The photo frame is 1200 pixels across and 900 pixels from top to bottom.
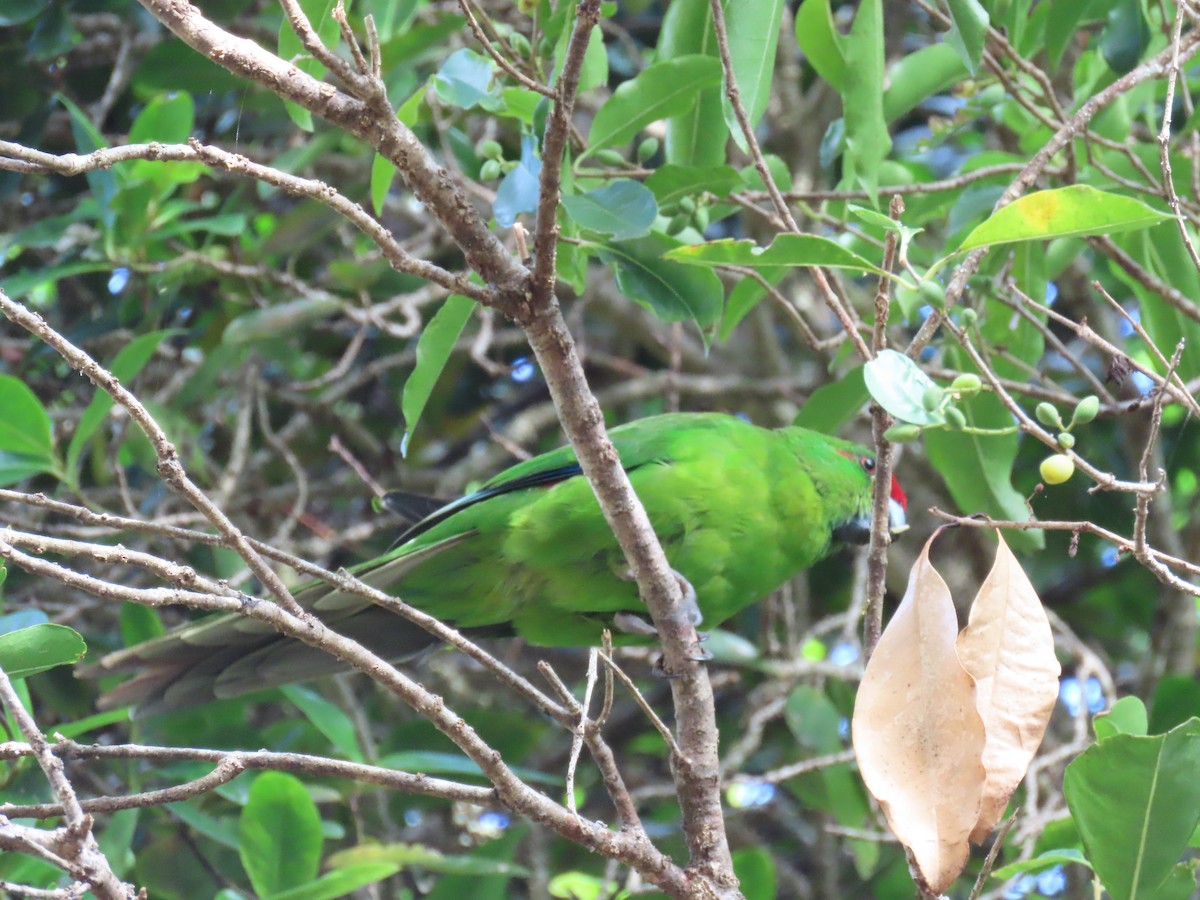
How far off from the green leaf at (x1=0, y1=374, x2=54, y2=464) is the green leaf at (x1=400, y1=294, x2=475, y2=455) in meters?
1.31

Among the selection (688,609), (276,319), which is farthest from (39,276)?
(688,609)

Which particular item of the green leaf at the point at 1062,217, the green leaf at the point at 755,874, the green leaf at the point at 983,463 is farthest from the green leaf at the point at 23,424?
the green leaf at the point at 1062,217

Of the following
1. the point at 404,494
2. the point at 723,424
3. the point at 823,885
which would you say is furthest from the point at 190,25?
the point at 823,885

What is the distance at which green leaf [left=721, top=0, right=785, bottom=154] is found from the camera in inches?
96.0

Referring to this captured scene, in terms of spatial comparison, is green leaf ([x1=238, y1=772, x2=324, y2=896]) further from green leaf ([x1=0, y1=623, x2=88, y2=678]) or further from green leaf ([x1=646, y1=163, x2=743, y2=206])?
green leaf ([x1=646, y1=163, x2=743, y2=206])

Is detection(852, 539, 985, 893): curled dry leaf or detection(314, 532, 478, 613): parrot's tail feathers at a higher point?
detection(852, 539, 985, 893): curled dry leaf

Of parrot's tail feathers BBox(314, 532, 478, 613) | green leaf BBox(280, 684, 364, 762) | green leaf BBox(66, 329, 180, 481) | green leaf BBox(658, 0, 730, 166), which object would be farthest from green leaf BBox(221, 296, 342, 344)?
green leaf BBox(658, 0, 730, 166)

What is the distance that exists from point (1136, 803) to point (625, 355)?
384cm

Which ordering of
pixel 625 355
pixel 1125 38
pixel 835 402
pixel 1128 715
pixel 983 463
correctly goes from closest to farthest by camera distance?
pixel 1128 715, pixel 1125 38, pixel 983 463, pixel 835 402, pixel 625 355

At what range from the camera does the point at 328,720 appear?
128 inches

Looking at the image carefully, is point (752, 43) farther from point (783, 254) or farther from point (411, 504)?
point (411, 504)

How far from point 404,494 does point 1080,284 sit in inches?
104

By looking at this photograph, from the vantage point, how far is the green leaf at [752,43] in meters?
2.44

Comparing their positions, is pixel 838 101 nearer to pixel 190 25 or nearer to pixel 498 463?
pixel 498 463
